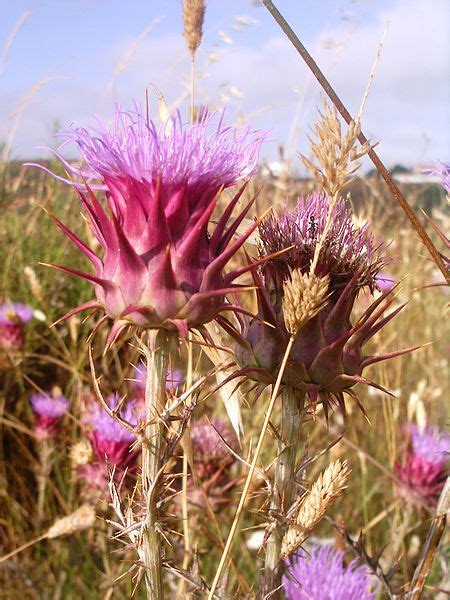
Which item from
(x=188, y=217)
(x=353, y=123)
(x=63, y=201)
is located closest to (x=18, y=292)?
(x=63, y=201)

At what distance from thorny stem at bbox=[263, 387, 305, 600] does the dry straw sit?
102 mm

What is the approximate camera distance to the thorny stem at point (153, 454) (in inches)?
49.9

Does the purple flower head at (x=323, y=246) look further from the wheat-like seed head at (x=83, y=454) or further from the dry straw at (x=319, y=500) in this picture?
the wheat-like seed head at (x=83, y=454)

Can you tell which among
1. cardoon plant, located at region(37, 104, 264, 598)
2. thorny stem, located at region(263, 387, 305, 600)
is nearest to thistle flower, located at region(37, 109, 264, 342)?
cardoon plant, located at region(37, 104, 264, 598)

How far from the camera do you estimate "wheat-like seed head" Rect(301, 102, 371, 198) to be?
115cm

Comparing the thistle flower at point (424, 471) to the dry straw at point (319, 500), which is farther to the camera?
the thistle flower at point (424, 471)

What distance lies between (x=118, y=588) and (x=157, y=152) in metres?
2.29

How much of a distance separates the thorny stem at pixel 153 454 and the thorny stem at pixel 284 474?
0.24 m

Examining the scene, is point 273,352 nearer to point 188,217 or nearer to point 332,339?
point 332,339

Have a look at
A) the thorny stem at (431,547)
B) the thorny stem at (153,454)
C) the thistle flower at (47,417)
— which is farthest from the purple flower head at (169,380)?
the thorny stem at (431,547)

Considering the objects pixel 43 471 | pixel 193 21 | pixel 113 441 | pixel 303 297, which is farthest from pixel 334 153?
pixel 43 471

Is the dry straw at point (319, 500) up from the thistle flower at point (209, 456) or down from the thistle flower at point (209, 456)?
up

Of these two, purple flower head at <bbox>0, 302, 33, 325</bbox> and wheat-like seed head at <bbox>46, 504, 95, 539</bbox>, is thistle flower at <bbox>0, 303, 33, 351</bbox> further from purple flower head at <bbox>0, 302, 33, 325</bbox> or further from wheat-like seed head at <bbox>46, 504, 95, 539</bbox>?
wheat-like seed head at <bbox>46, 504, 95, 539</bbox>

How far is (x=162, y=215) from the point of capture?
4.44 feet
